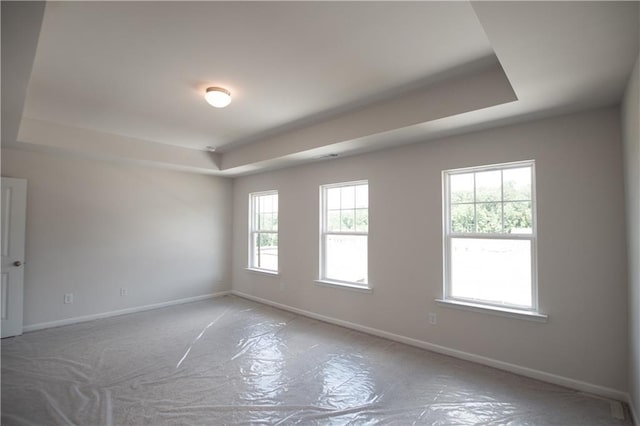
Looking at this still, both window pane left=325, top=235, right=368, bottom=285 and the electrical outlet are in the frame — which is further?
window pane left=325, top=235, right=368, bottom=285

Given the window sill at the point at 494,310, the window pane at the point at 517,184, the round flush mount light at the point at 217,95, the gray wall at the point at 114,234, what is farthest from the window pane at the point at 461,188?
the gray wall at the point at 114,234

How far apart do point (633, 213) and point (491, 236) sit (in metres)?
1.11

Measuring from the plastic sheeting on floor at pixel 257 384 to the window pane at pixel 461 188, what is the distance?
5.57ft

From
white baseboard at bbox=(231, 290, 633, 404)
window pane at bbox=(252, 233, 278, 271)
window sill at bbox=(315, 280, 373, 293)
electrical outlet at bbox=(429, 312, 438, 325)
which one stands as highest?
window pane at bbox=(252, 233, 278, 271)

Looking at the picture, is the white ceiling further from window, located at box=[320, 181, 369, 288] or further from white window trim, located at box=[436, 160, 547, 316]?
window, located at box=[320, 181, 369, 288]

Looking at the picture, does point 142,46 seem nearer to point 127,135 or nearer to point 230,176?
point 127,135

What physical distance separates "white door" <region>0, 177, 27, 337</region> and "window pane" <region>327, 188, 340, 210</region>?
398 centimetres

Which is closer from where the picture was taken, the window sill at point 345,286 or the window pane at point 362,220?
the window sill at point 345,286

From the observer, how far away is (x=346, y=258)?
4508mm

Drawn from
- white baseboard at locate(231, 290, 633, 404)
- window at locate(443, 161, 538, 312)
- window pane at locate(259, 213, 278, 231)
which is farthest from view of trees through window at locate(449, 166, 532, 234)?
window pane at locate(259, 213, 278, 231)

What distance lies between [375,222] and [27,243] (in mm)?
4554

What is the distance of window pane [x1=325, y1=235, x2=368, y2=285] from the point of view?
4289 mm

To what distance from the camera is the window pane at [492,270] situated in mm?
2992

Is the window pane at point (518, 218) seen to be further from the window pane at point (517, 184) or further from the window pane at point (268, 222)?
the window pane at point (268, 222)
